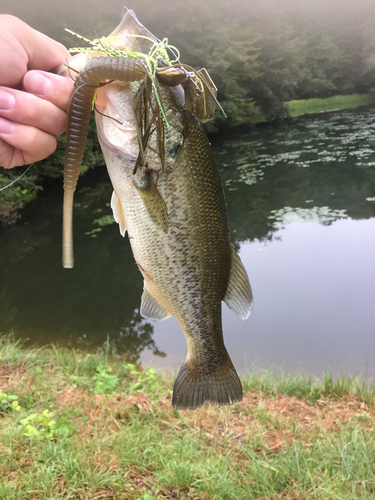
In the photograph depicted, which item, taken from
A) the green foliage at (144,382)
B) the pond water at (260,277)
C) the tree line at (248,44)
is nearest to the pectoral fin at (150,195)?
the green foliage at (144,382)

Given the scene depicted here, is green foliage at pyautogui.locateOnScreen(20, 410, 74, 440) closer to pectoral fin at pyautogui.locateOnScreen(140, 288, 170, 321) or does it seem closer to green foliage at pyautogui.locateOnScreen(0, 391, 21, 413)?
green foliage at pyautogui.locateOnScreen(0, 391, 21, 413)

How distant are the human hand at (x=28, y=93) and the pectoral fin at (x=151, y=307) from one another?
0.76m

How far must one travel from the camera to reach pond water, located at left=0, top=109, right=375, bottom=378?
276 inches

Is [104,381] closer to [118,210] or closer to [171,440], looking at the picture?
[171,440]

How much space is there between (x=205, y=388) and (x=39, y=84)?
1522mm

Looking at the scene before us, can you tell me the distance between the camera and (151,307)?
1.88m

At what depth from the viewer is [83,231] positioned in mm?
12773

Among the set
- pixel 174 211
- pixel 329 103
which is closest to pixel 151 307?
pixel 174 211

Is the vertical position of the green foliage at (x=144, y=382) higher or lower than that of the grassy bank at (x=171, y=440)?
higher

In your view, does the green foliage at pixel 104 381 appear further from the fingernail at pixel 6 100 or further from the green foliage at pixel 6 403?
the fingernail at pixel 6 100

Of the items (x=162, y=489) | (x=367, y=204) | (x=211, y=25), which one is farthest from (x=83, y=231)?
(x=211, y=25)

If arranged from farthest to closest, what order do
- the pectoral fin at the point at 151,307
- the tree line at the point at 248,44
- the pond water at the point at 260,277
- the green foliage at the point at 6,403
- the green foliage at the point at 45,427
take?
the tree line at the point at 248,44
the pond water at the point at 260,277
the green foliage at the point at 6,403
the green foliage at the point at 45,427
the pectoral fin at the point at 151,307

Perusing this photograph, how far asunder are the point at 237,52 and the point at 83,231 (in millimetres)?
27243

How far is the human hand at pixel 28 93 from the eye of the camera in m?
1.46
